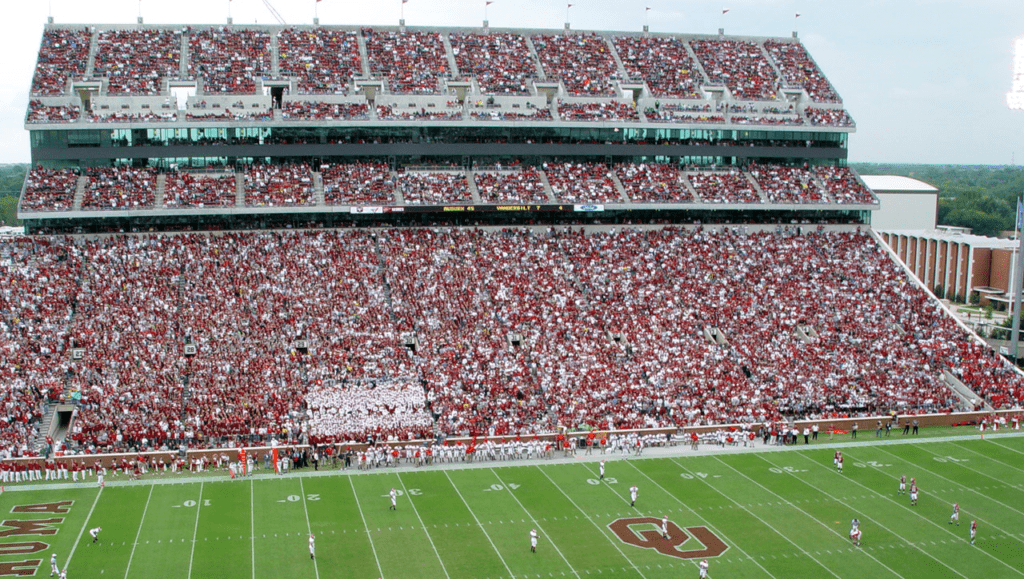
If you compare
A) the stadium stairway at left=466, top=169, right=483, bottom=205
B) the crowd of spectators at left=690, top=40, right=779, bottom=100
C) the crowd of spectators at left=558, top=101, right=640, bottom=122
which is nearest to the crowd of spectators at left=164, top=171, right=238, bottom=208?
the stadium stairway at left=466, top=169, right=483, bottom=205

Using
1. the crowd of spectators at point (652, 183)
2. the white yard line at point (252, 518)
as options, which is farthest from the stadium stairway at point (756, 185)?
the white yard line at point (252, 518)

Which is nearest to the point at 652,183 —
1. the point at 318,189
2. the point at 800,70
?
the point at 800,70

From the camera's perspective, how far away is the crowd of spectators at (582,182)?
162ft

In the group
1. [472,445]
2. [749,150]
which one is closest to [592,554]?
[472,445]

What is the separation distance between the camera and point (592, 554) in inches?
993

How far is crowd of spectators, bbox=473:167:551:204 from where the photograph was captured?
159 feet

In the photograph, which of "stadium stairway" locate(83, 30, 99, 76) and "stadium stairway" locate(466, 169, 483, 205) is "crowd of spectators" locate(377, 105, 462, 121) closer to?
"stadium stairway" locate(466, 169, 483, 205)

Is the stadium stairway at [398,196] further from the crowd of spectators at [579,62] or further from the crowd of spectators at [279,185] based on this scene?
Result: the crowd of spectators at [579,62]

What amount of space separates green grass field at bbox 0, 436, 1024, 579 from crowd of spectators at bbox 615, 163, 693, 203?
18.7m

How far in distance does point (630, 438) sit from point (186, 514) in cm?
1536

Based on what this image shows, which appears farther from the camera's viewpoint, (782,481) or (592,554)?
(782,481)

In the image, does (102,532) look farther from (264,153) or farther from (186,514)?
(264,153)

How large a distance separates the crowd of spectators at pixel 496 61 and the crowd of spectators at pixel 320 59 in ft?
19.4

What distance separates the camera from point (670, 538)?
2627 centimetres
